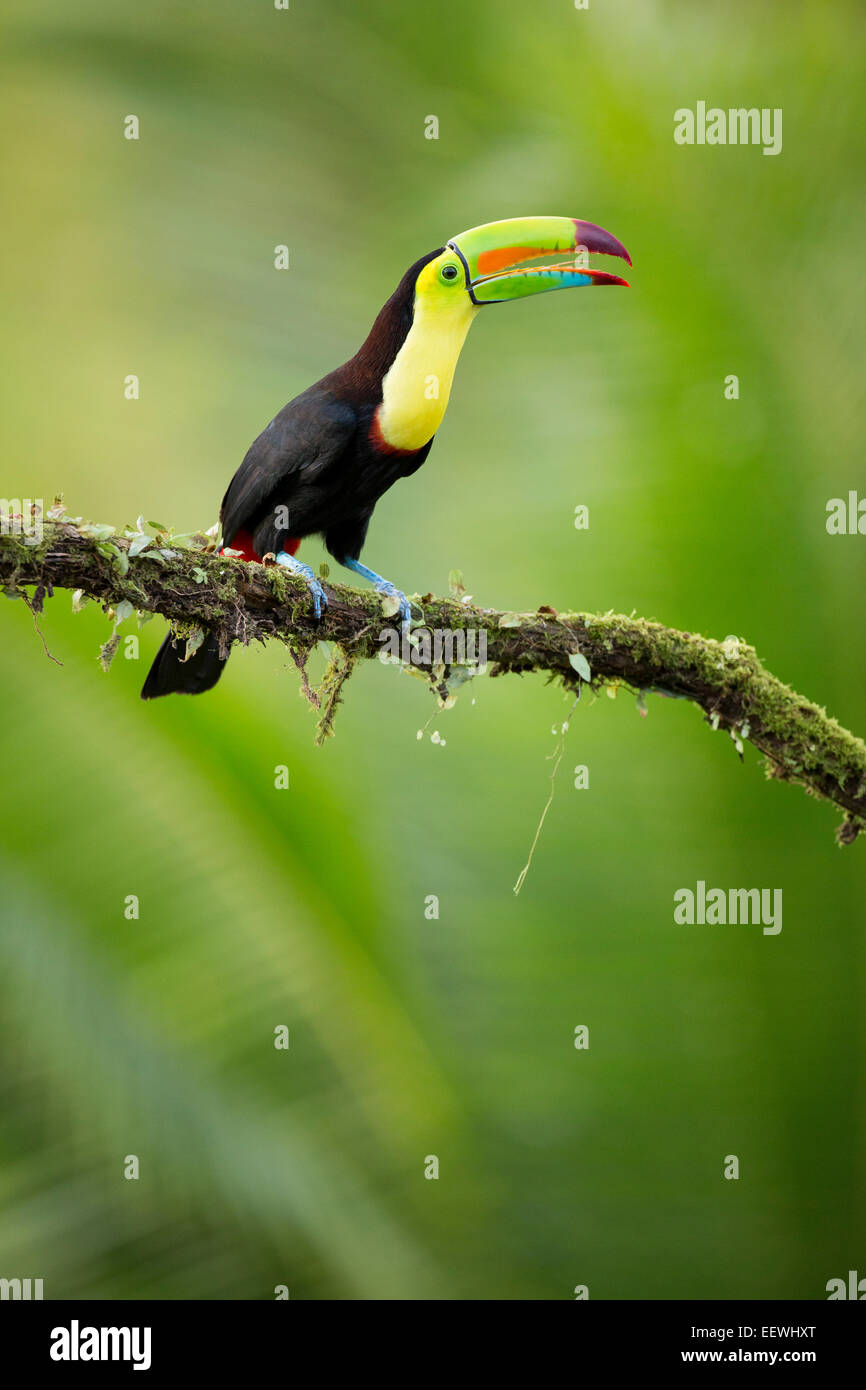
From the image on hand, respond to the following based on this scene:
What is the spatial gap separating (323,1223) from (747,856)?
156 cm

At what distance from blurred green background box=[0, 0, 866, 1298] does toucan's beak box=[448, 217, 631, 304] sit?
45 centimetres

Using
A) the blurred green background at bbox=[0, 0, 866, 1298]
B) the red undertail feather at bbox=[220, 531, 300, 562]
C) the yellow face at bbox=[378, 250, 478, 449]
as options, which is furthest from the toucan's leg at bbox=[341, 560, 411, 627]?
the blurred green background at bbox=[0, 0, 866, 1298]

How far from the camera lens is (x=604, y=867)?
364cm

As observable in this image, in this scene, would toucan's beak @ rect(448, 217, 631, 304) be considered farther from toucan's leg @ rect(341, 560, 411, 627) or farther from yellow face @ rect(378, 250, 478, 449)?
toucan's leg @ rect(341, 560, 411, 627)

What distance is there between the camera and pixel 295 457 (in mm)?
3025

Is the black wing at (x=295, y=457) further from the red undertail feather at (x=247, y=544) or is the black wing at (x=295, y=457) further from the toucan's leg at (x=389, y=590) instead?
the toucan's leg at (x=389, y=590)

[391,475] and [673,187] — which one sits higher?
[673,187]

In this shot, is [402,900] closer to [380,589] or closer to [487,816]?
[487,816]

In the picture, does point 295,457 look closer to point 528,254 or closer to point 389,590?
point 389,590

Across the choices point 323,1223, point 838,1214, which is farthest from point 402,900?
point 838,1214

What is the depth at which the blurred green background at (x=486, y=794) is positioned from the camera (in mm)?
3291

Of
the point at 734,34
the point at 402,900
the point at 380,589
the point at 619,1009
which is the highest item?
the point at 734,34

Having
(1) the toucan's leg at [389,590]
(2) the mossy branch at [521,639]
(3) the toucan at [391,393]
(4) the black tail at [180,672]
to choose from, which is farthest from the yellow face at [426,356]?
(4) the black tail at [180,672]

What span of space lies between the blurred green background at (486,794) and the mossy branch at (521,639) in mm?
798
